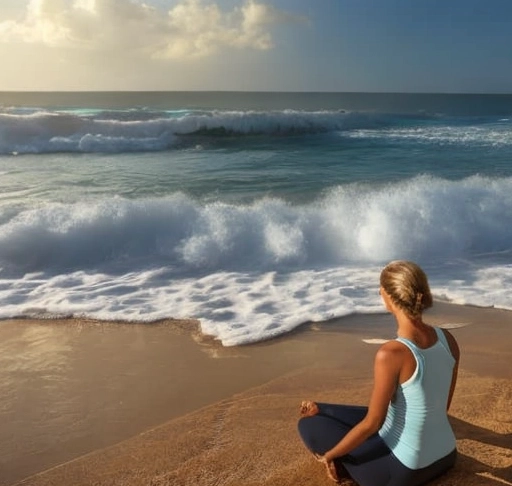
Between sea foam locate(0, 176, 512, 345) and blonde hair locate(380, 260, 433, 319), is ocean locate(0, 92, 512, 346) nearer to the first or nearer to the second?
sea foam locate(0, 176, 512, 345)

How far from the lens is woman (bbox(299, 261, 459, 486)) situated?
2.35m

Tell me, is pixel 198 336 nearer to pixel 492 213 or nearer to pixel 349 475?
pixel 349 475

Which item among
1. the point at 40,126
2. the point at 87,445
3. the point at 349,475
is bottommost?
the point at 87,445

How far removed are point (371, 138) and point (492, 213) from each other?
1651 centimetres

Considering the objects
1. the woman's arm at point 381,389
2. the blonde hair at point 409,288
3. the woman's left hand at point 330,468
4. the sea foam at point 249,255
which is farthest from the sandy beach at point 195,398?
the blonde hair at point 409,288

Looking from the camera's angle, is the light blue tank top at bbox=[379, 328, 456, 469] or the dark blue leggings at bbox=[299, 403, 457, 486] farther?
the dark blue leggings at bbox=[299, 403, 457, 486]

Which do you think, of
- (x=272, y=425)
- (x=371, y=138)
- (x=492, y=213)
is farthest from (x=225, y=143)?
(x=272, y=425)

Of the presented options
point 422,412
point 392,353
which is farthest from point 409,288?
point 422,412

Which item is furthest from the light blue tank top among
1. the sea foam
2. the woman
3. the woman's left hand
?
the sea foam

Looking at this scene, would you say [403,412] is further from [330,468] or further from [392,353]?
[330,468]

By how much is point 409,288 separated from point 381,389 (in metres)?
0.44

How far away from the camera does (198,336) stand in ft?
17.5

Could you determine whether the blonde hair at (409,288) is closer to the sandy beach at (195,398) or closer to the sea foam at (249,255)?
the sandy beach at (195,398)

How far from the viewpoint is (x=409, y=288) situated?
231 centimetres
